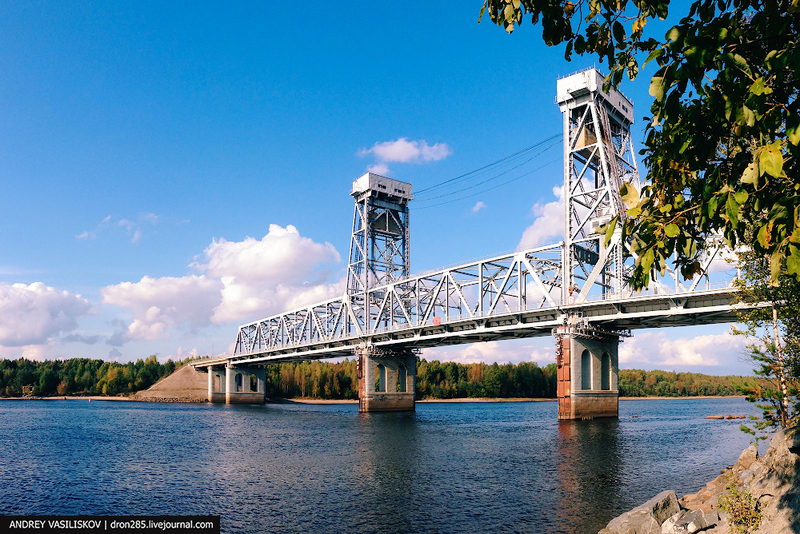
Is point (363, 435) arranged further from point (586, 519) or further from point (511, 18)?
point (511, 18)

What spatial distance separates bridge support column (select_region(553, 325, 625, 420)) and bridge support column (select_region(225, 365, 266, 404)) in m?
106

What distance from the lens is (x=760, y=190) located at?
22.7 feet

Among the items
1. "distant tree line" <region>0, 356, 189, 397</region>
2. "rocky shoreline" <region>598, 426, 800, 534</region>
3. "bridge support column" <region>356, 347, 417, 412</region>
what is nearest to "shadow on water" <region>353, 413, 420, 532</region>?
"rocky shoreline" <region>598, 426, 800, 534</region>

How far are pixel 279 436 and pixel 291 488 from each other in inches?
1187

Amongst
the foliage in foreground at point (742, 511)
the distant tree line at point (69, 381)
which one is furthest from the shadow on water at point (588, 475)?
the distant tree line at point (69, 381)

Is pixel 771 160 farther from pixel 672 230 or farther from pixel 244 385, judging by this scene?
pixel 244 385

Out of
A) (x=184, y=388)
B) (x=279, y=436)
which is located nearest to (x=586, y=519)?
(x=279, y=436)

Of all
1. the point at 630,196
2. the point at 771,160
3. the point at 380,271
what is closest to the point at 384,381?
the point at 380,271

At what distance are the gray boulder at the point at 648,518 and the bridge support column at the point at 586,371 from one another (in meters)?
48.5

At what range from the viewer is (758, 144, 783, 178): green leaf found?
17.8 ft

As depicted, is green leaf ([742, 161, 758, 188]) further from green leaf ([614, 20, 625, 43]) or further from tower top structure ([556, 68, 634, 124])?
tower top structure ([556, 68, 634, 124])

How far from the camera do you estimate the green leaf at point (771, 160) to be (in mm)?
5430

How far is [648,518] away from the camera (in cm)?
1764

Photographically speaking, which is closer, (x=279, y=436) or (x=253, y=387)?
(x=279, y=436)
